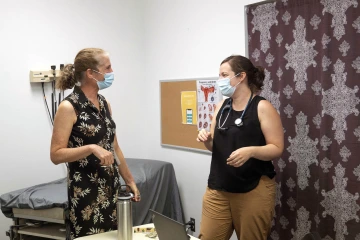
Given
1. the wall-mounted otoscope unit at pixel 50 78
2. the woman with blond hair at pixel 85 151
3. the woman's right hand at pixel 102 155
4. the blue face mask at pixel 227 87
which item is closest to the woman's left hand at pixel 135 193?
the woman with blond hair at pixel 85 151

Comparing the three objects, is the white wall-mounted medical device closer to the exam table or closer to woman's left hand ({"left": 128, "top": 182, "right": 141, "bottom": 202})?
the exam table

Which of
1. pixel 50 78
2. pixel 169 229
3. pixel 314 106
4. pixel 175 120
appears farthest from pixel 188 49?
pixel 169 229

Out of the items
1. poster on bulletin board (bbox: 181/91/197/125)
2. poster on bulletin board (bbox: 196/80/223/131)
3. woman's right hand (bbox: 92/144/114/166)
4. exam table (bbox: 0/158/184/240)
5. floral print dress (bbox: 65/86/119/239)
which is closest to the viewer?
woman's right hand (bbox: 92/144/114/166)

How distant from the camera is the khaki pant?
215 centimetres

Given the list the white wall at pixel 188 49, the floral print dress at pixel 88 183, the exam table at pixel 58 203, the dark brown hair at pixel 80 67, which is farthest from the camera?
the white wall at pixel 188 49

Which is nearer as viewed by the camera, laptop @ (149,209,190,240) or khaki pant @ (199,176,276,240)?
laptop @ (149,209,190,240)

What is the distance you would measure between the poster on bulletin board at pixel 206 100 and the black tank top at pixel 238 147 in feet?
2.96

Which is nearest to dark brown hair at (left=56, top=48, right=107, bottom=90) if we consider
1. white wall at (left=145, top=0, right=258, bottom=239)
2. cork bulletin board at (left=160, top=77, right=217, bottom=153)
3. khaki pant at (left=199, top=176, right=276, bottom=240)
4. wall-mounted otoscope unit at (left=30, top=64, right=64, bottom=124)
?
khaki pant at (left=199, top=176, right=276, bottom=240)

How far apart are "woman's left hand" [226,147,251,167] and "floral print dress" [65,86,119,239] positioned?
66cm

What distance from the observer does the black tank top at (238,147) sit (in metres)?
2.15

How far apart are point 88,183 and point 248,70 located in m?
1.11

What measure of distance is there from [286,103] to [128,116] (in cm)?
186

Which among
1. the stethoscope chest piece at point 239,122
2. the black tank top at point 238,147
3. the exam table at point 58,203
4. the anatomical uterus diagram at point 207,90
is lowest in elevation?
the exam table at point 58,203

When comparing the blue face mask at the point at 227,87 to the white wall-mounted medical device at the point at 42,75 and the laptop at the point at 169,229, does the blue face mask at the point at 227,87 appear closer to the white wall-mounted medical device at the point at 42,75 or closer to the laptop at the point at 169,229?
the laptop at the point at 169,229
